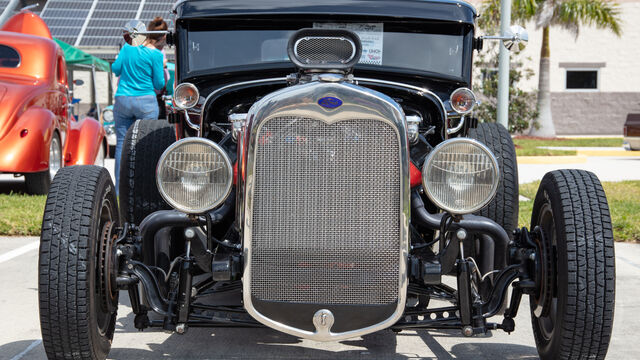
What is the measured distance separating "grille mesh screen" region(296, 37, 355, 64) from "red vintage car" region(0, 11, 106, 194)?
17.9 ft

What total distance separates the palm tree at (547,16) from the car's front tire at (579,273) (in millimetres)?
17532

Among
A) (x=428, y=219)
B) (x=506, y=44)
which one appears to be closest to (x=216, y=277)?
(x=428, y=219)

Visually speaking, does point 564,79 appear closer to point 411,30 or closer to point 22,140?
point 22,140

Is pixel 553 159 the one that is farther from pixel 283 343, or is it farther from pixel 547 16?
pixel 283 343

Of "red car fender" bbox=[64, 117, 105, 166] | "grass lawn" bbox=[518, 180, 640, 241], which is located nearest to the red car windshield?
"red car fender" bbox=[64, 117, 105, 166]

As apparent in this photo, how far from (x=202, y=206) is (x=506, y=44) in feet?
7.85

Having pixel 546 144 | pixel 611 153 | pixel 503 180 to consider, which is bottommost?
pixel 546 144

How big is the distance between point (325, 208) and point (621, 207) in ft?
18.7

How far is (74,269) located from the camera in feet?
9.45

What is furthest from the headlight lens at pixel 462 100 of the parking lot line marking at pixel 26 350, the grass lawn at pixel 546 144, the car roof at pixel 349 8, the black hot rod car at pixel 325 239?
the grass lawn at pixel 546 144

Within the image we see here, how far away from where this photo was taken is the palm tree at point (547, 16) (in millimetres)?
20047

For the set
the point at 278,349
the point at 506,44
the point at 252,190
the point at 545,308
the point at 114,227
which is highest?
the point at 506,44

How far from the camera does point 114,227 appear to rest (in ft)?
10.7

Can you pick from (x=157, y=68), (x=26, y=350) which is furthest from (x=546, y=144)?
(x=26, y=350)
